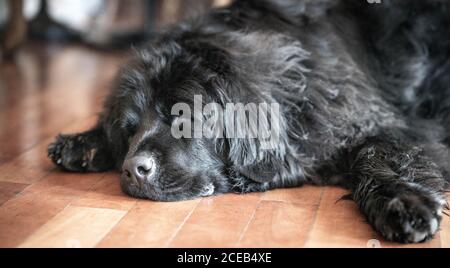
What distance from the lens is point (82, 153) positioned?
7.89 feet

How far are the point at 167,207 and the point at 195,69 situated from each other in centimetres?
50

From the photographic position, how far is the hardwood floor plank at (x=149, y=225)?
5.73ft

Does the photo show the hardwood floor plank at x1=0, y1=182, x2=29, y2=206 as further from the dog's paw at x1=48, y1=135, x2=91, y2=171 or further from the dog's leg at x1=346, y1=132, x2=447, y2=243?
the dog's leg at x1=346, y1=132, x2=447, y2=243

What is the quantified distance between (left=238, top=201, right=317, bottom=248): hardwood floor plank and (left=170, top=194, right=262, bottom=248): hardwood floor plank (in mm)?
31

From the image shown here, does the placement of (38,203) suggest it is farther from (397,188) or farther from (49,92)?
(49,92)

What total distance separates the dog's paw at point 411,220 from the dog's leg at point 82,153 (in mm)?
1166

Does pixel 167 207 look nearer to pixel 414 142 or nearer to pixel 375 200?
pixel 375 200

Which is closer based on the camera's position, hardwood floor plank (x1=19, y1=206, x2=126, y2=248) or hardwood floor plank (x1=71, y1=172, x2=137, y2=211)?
hardwood floor plank (x1=19, y1=206, x2=126, y2=248)

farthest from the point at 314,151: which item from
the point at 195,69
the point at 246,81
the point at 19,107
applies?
the point at 19,107

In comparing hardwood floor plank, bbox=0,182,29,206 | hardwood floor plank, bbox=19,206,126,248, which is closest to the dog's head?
hardwood floor plank, bbox=19,206,126,248

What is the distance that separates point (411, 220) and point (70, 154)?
4.38ft

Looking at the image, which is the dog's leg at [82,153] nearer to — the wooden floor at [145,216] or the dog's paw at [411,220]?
the wooden floor at [145,216]

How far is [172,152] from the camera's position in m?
2.07

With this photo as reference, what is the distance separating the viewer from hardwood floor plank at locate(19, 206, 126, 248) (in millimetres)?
1740
